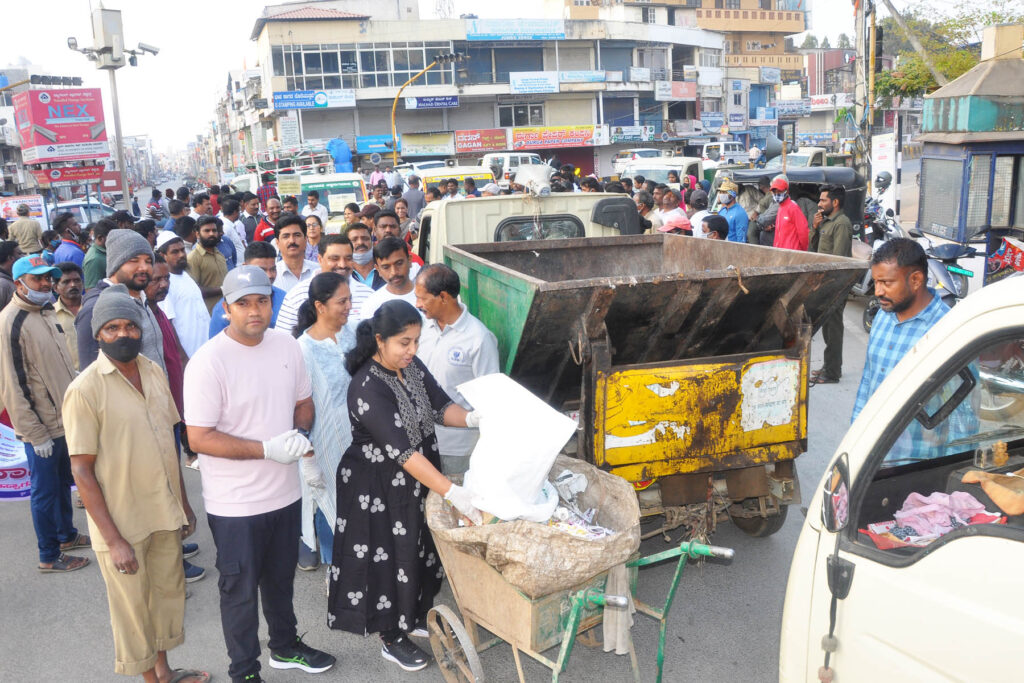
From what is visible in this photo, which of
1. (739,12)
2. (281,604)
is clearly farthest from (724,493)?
(739,12)

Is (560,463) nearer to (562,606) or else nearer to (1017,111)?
(562,606)

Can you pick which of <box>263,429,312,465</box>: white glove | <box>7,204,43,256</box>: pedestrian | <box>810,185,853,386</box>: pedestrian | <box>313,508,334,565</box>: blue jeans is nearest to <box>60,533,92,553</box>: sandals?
<box>313,508,334,565</box>: blue jeans

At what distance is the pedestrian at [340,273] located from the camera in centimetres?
483

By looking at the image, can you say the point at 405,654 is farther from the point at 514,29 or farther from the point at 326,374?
the point at 514,29

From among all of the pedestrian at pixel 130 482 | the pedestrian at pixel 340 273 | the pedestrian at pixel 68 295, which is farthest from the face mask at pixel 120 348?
the pedestrian at pixel 68 295

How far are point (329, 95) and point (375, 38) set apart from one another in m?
4.41

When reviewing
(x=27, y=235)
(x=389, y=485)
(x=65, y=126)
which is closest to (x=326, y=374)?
(x=389, y=485)

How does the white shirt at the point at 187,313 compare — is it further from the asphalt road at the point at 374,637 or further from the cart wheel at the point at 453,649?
the cart wheel at the point at 453,649

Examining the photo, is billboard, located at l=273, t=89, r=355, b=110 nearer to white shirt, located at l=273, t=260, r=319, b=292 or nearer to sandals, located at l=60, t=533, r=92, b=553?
white shirt, located at l=273, t=260, r=319, b=292

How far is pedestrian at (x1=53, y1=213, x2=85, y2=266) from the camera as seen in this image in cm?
841

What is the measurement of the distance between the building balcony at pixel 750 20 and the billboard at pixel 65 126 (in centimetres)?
5729

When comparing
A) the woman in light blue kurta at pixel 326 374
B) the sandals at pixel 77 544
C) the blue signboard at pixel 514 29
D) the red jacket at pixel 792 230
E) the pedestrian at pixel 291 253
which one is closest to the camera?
the woman in light blue kurta at pixel 326 374

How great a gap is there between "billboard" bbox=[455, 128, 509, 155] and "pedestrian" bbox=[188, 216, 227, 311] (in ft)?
133

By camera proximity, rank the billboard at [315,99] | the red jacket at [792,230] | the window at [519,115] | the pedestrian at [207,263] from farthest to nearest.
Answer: the window at [519,115] < the billboard at [315,99] < the red jacket at [792,230] < the pedestrian at [207,263]
